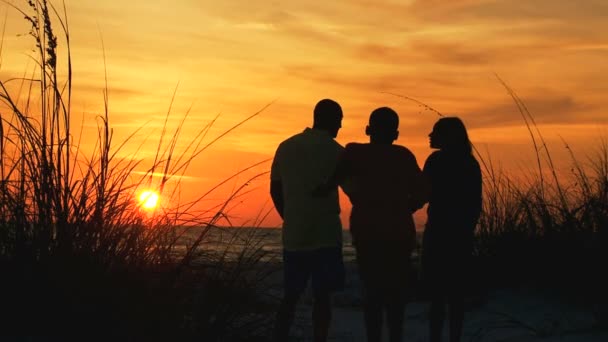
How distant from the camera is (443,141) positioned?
6297mm

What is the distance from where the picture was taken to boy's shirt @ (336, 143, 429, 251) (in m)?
5.82

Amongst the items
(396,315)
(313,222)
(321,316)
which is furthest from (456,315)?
(313,222)

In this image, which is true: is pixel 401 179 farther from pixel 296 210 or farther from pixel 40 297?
pixel 40 297

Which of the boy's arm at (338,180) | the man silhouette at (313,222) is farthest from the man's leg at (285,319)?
the boy's arm at (338,180)

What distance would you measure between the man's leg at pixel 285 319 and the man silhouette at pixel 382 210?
51 centimetres

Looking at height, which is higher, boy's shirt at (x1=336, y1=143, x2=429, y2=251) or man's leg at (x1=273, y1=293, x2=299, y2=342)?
boy's shirt at (x1=336, y1=143, x2=429, y2=251)

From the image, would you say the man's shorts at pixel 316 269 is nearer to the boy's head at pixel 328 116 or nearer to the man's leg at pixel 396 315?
the man's leg at pixel 396 315

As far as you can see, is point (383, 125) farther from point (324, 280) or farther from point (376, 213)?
point (324, 280)

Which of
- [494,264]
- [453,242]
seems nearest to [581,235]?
[494,264]

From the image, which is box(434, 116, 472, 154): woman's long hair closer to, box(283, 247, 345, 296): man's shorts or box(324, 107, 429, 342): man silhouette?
box(324, 107, 429, 342): man silhouette

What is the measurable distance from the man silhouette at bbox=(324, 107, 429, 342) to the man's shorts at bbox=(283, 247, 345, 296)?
0.60 feet

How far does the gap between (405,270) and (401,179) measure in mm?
602

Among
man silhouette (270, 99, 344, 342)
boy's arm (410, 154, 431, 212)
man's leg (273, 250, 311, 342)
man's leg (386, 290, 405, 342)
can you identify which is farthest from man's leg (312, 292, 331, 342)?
boy's arm (410, 154, 431, 212)

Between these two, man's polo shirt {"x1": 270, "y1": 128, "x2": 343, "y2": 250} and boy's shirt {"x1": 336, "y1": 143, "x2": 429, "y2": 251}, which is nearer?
boy's shirt {"x1": 336, "y1": 143, "x2": 429, "y2": 251}
